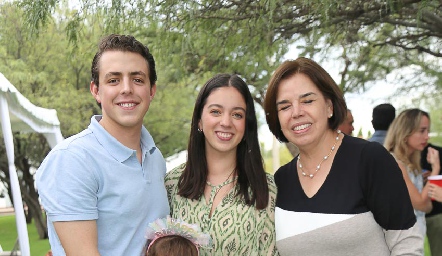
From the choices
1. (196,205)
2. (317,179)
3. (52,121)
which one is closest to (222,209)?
(196,205)

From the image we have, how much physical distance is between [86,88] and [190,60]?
444 inches

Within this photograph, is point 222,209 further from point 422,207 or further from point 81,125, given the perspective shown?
point 81,125

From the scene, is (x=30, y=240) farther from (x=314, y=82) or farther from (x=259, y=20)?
(x=314, y=82)

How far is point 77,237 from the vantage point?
2559mm

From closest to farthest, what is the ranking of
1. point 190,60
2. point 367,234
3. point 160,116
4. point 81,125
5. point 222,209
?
point 367,234 → point 222,209 → point 190,60 → point 81,125 → point 160,116

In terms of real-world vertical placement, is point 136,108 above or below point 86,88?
below

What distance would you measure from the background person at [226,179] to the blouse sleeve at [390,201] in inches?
24.5

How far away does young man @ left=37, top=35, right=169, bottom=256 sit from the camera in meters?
2.56

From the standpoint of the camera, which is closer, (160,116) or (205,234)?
(205,234)

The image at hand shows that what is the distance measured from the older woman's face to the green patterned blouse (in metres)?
0.45

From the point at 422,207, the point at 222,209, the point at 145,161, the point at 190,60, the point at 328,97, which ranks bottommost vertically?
the point at 422,207

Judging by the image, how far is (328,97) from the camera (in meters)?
3.13

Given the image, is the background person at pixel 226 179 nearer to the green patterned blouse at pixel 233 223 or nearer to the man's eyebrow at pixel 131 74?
the green patterned blouse at pixel 233 223

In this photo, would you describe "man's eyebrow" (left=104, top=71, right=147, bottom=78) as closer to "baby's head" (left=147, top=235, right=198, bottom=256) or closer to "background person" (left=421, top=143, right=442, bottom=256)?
"baby's head" (left=147, top=235, right=198, bottom=256)
